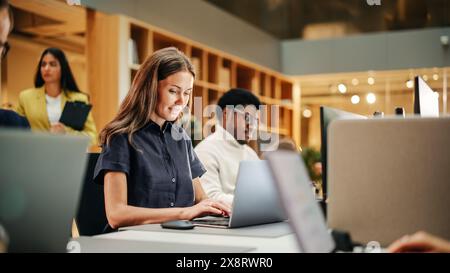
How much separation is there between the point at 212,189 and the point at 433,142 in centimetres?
186

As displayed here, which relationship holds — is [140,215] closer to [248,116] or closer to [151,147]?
[151,147]

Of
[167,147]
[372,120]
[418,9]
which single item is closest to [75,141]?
[372,120]

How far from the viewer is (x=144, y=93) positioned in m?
2.23

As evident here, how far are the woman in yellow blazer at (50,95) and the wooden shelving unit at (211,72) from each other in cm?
88

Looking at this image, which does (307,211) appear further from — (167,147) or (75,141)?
(167,147)

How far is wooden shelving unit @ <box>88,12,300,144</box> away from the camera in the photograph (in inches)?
206

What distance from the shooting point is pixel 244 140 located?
3.55 meters

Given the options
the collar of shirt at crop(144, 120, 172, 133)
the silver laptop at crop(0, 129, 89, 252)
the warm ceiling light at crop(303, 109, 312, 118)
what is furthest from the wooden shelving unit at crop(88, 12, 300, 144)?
the silver laptop at crop(0, 129, 89, 252)

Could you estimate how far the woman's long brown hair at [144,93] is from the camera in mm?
2215

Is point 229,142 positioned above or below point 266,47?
below

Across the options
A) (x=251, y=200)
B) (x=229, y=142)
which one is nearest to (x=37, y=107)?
(x=229, y=142)

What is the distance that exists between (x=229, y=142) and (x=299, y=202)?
240 cm

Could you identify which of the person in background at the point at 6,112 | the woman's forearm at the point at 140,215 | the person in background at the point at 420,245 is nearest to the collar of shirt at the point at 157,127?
the woman's forearm at the point at 140,215

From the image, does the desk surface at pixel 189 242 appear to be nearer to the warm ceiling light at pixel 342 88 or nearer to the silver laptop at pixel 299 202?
the silver laptop at pixel 299 202
